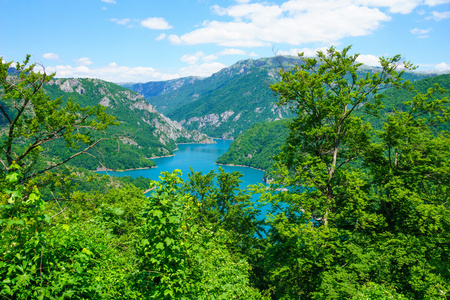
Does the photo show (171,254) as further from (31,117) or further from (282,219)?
(31,117)

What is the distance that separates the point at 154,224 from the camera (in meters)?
4.16

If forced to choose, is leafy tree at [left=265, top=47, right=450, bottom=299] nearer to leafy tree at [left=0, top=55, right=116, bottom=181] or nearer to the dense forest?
the dense forest

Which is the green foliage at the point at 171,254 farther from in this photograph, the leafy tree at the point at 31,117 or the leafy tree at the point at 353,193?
the leafy tree at the point at 31,117

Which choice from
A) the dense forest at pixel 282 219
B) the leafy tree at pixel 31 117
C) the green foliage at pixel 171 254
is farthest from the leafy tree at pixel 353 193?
the leafy tree at pixel 31 117

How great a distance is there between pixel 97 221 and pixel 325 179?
391 inches

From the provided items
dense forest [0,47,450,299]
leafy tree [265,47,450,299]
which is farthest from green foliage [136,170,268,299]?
leafy tree [265,47,450,299]

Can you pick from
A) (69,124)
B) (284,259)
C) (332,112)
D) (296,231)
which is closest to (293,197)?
(296,231)

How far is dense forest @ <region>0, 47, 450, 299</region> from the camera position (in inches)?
150

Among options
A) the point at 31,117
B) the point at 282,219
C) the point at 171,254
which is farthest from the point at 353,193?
the point at 31,117

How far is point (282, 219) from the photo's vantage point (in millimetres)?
11469

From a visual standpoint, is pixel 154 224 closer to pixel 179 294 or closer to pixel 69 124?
pixel 179 294

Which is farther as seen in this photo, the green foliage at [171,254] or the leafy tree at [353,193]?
the leafy tree at [353,193]

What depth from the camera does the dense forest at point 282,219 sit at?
12.5 ft

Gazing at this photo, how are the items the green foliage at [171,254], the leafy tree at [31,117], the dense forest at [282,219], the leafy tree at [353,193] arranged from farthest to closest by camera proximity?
the leafy tree at [353,193], the leafy tree at [31,117], the green foliage at [171,254], the dense forest at [282,219]
